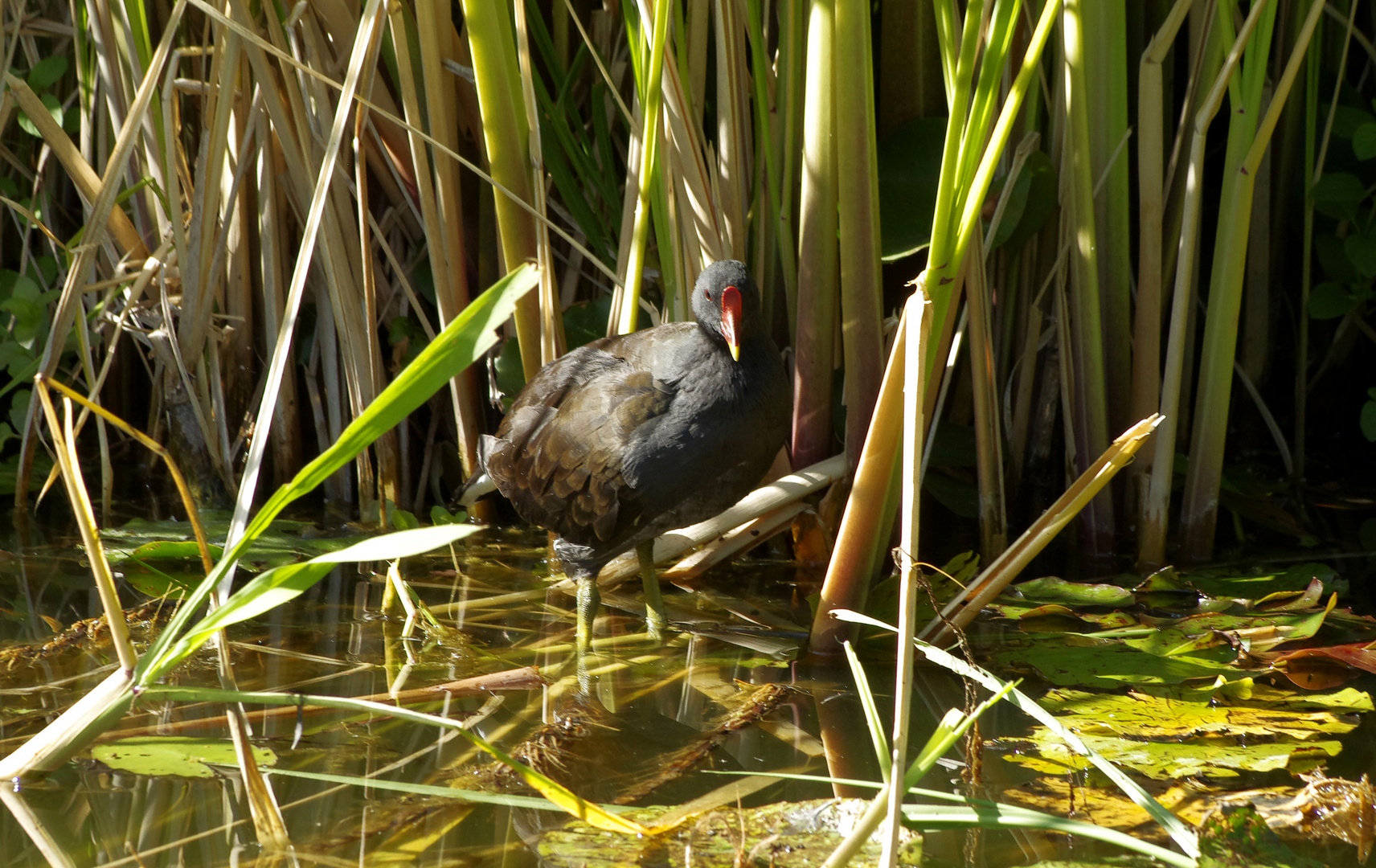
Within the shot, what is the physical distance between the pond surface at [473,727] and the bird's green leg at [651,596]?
0.04 m

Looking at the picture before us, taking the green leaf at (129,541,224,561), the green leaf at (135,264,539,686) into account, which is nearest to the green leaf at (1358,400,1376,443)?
Answer: the green leaf at (135,264,539,686)

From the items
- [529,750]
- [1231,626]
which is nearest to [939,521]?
[1231,626]

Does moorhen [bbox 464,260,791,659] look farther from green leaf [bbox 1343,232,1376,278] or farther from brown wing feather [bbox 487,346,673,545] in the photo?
green leaf [bbox 1343,232,1376,278]

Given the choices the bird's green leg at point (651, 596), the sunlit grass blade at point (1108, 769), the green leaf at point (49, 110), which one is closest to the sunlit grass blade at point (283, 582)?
the sunlit grass blade at point (1108, 769)

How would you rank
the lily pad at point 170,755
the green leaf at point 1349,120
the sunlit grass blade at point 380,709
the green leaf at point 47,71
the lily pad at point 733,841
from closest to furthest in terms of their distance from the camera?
the sunlit grass blade at point 380,709 → the lily pad at point 733,841 → the lily pad at point 170,755 → the green leaf at point 1349,120 → the green leaf at point 47,71

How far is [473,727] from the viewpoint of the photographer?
178 cm

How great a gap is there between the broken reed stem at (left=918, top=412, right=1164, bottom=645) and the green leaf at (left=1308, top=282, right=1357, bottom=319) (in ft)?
3.79

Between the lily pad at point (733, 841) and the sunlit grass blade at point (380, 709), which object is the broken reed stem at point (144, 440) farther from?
the lily pad at point (733, 841)

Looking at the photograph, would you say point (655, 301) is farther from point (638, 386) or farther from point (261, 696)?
point (261, 696)

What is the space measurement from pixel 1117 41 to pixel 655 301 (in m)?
1.25

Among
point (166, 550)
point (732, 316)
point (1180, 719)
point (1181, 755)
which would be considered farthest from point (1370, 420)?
point (166, 550)

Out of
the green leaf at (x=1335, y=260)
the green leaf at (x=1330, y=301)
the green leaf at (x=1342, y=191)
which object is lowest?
the green leaf at (x=1330, y=301)

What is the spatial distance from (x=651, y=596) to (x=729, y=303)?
2.34 feet

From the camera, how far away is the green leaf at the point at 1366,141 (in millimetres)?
2545
